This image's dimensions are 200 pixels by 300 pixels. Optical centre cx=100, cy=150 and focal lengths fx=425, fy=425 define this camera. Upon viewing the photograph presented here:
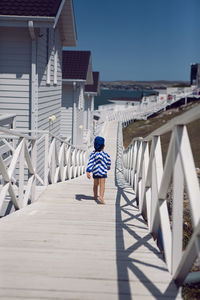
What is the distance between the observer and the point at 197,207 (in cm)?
255

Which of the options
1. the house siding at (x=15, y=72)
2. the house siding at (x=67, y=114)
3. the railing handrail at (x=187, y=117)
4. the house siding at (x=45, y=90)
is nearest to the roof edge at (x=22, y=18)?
the house siding at (x=15, y=72)

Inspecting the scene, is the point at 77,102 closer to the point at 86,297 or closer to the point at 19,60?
the point at 19,60

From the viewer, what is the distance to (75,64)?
74.7ft

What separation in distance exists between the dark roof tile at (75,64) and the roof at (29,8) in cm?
1072

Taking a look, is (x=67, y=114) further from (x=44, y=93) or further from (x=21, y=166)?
(x=21, y=166)

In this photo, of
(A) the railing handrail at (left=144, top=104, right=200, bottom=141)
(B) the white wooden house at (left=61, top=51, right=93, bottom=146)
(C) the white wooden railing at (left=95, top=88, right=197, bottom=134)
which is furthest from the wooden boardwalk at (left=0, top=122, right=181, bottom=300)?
(C) the white wooden railing at (left=95, top=88, right=197, bottom=134)

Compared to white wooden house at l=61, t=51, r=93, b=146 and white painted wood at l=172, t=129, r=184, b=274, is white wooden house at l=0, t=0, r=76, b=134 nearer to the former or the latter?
white painted wood at l=172, t=129, r=184, b=274

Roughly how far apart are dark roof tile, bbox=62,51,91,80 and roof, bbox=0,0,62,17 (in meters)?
10.7

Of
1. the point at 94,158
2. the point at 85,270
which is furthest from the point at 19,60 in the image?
the point at 85,270

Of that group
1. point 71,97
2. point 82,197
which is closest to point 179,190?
point 82,197

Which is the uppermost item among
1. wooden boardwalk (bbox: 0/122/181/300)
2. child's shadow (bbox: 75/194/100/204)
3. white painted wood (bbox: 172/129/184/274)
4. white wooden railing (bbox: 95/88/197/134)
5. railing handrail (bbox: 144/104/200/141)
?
railing handrail (bbox: 144/104/200/141)

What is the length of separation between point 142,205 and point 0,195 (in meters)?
1.91

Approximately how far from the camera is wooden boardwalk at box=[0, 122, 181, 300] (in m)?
3.17

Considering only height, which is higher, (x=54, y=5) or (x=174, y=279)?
(x=54, y=5)
